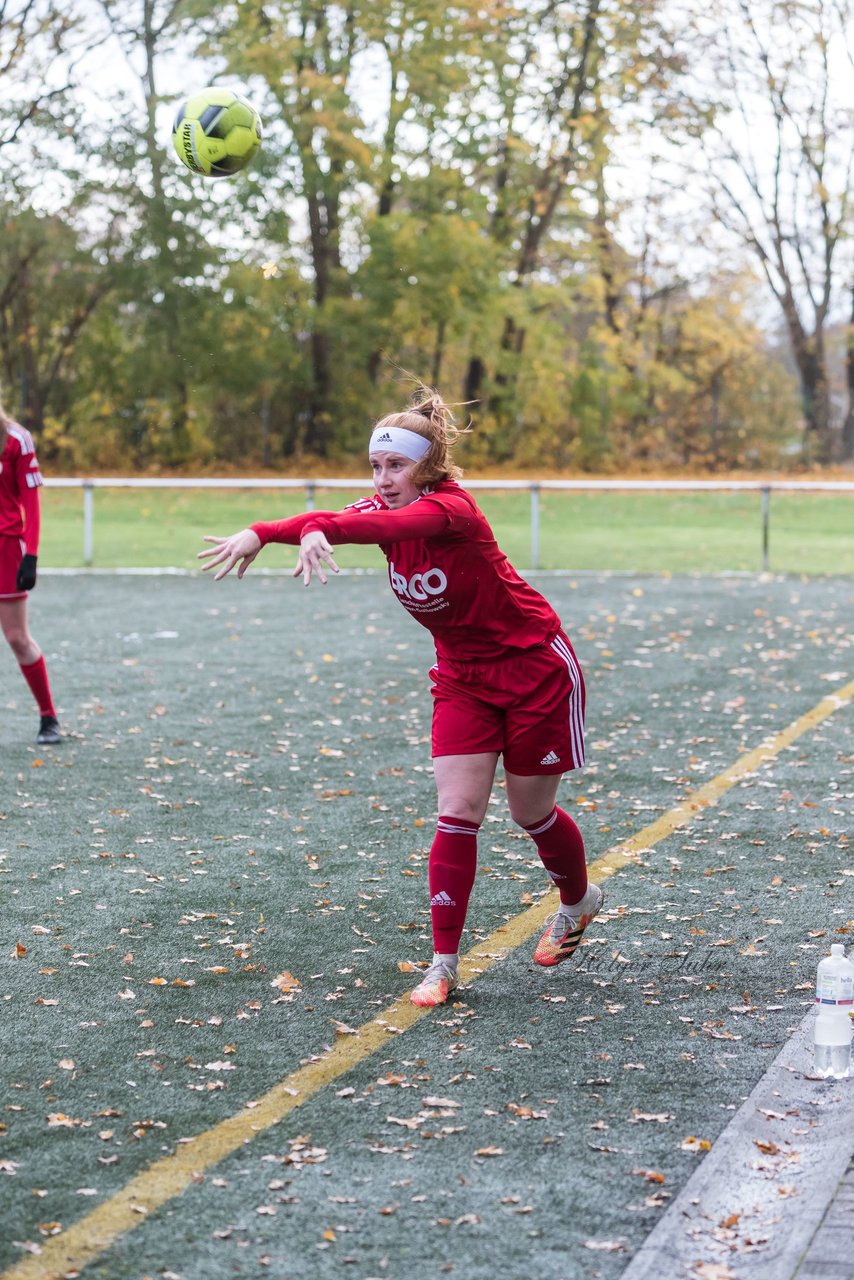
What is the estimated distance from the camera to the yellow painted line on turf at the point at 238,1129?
3.17 m

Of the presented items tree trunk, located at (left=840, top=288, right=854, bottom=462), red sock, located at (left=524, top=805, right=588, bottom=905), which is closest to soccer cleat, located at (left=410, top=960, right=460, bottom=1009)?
red sock, located at (left=524, top=805, right=588, bottom=905)

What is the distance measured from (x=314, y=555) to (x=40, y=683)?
5.00 m

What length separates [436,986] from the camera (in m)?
4.69

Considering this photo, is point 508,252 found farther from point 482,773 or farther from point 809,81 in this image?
point 482,773

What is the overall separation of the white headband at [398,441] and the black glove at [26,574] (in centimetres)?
411

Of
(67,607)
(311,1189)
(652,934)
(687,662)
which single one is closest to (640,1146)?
(311,1189)

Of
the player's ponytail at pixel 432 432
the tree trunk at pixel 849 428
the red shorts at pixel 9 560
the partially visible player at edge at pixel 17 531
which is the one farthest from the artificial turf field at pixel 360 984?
the tree trunk at pixel 849 428

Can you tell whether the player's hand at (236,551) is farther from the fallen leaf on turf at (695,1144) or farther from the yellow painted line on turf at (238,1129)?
the fallen leaf on turf at (695,1144)

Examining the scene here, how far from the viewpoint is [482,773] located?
4.70m

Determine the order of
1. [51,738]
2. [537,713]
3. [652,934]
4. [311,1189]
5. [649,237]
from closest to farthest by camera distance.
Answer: [311,1189] → [537,713] → [652,934] → [51,738] → [649,237]

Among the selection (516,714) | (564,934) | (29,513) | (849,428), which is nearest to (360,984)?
(564,934)

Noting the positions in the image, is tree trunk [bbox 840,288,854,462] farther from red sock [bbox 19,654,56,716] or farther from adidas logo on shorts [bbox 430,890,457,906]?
adidas logo on shorts [bbox 430,890,457,906]

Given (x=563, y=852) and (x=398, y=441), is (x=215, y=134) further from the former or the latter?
(x=563, y=852)

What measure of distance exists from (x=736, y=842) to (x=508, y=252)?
30142 millimetres
